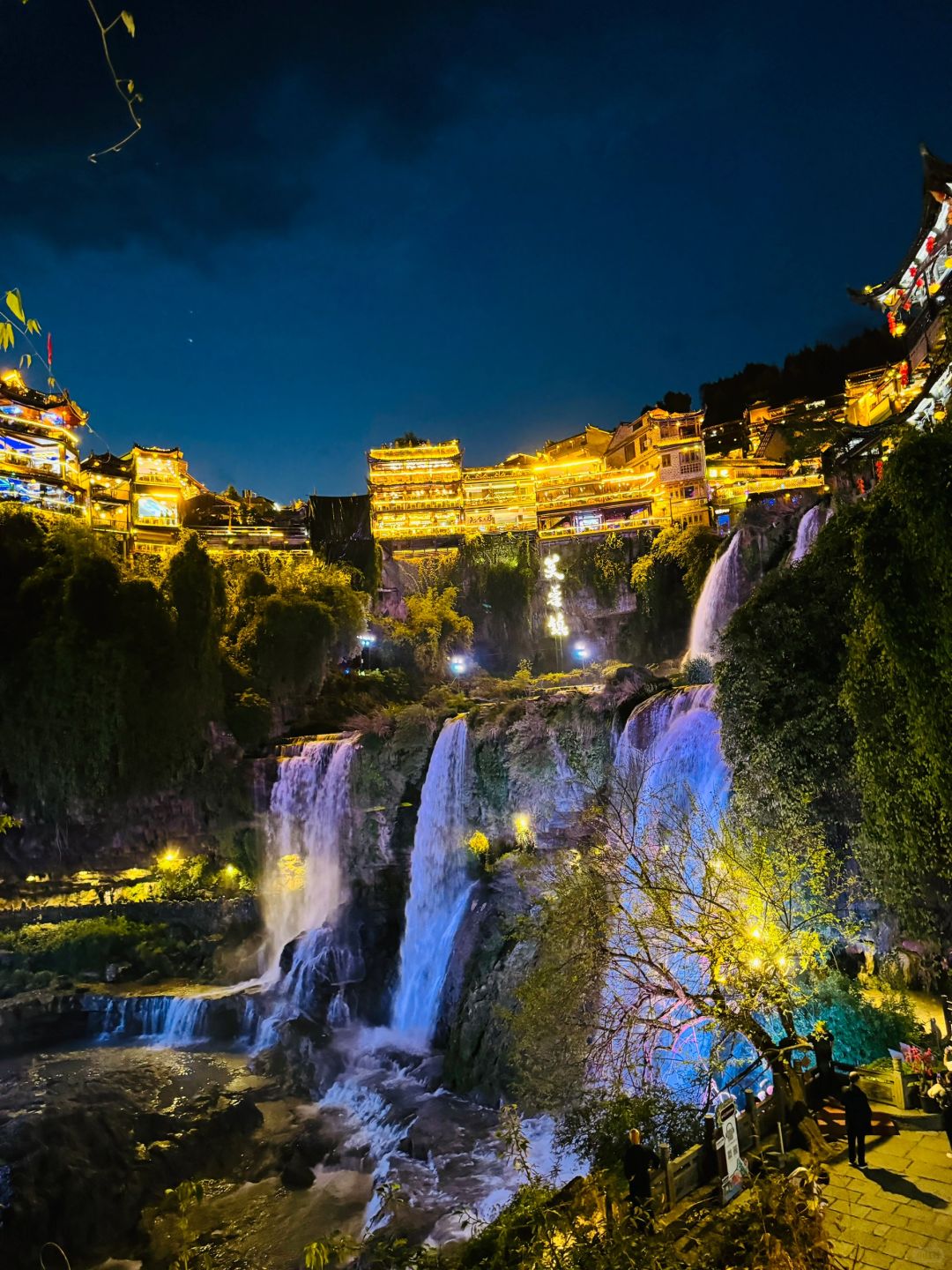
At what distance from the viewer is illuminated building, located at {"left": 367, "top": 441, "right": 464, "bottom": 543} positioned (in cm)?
4519

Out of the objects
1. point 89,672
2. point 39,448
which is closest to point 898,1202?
point 89,672

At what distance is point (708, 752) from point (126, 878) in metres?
22.8

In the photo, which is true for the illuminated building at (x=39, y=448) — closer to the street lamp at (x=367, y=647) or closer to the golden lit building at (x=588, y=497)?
the street lamp at (x=367, y=647)

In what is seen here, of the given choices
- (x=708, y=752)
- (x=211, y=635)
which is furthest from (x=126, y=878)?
(x=708, y=752)

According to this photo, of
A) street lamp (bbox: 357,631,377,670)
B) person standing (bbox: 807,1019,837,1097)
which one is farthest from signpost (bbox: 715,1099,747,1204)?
street lamp (bbox: 357,631,377,670)

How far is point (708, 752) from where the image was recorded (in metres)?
14.7

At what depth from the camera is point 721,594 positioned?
24797 mm

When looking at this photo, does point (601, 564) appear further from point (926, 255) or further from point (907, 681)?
point (907, 681)

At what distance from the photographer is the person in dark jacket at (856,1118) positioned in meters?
7.00

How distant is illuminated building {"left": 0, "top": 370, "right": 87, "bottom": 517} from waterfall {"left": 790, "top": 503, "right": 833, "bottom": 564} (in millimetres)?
31846

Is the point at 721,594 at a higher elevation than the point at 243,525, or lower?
lower

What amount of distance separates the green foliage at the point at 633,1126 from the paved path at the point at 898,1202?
1.39 m

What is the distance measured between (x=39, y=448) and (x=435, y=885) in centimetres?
3019

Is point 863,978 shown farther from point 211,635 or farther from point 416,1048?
point 211,635
